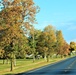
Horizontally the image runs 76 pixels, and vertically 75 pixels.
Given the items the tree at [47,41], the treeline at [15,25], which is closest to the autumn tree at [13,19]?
the treeline at [15,25]

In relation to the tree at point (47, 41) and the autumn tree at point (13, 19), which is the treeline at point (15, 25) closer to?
the autumn tree at point (13, 19)

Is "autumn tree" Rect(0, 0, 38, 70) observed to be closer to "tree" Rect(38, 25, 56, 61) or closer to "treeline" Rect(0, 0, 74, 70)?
"treeline" Rect(0, 0, 74, 70)

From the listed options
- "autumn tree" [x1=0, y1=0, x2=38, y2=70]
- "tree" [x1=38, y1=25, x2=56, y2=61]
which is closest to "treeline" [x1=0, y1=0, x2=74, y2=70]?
"autumn tree" [x1=0, y1=0, x2=38, y2=70]

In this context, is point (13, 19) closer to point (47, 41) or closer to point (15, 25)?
point (15, 25)

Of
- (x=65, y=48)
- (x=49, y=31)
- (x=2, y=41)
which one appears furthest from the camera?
(x=65, y=48)

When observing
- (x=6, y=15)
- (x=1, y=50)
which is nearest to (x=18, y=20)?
(x=6, y=15)

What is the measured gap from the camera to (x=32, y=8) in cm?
4050

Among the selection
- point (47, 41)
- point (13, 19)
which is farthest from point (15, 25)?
point (47, 41)

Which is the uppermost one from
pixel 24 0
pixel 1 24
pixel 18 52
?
pixel 24 0

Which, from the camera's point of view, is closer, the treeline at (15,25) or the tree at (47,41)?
the treeline at (15,25)

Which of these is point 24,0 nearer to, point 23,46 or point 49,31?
point 23,46

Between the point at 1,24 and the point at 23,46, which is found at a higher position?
the point at 1,24

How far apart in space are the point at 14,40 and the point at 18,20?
2617mm

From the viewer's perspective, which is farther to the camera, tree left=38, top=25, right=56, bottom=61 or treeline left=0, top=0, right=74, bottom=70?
tree left=38, top=25, right=56, bottom=61
